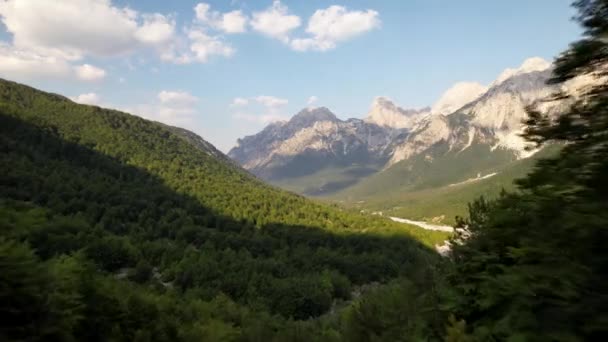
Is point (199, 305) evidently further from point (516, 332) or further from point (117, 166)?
point (117, 166)

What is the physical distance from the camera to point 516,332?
294 inches

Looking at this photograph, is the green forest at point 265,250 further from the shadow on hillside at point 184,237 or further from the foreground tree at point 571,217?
the shadow on hillside at point 184,237

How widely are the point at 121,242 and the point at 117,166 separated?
244 feet

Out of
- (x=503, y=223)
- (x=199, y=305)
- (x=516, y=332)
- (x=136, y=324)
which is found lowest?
(x=199, y=305)

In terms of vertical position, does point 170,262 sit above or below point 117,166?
below

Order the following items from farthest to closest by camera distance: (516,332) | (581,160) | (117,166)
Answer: (117,166)
(516,332)
(581,160)

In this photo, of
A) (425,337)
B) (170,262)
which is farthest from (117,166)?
(425,337)

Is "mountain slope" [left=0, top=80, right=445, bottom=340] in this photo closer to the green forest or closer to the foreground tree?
the green forest

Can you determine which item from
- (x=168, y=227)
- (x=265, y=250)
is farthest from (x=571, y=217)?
(x=168, y=227)

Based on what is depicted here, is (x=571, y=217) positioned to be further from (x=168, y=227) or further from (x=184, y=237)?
(x=168, y=227)

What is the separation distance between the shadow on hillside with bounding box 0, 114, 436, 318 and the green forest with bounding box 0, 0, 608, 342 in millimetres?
456

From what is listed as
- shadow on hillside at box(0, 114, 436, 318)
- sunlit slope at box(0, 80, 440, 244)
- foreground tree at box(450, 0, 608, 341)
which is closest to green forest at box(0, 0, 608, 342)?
foreground tree at box(450, 0, 608, 341)

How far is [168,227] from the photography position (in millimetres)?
116062

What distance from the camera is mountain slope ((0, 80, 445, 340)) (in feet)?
260
